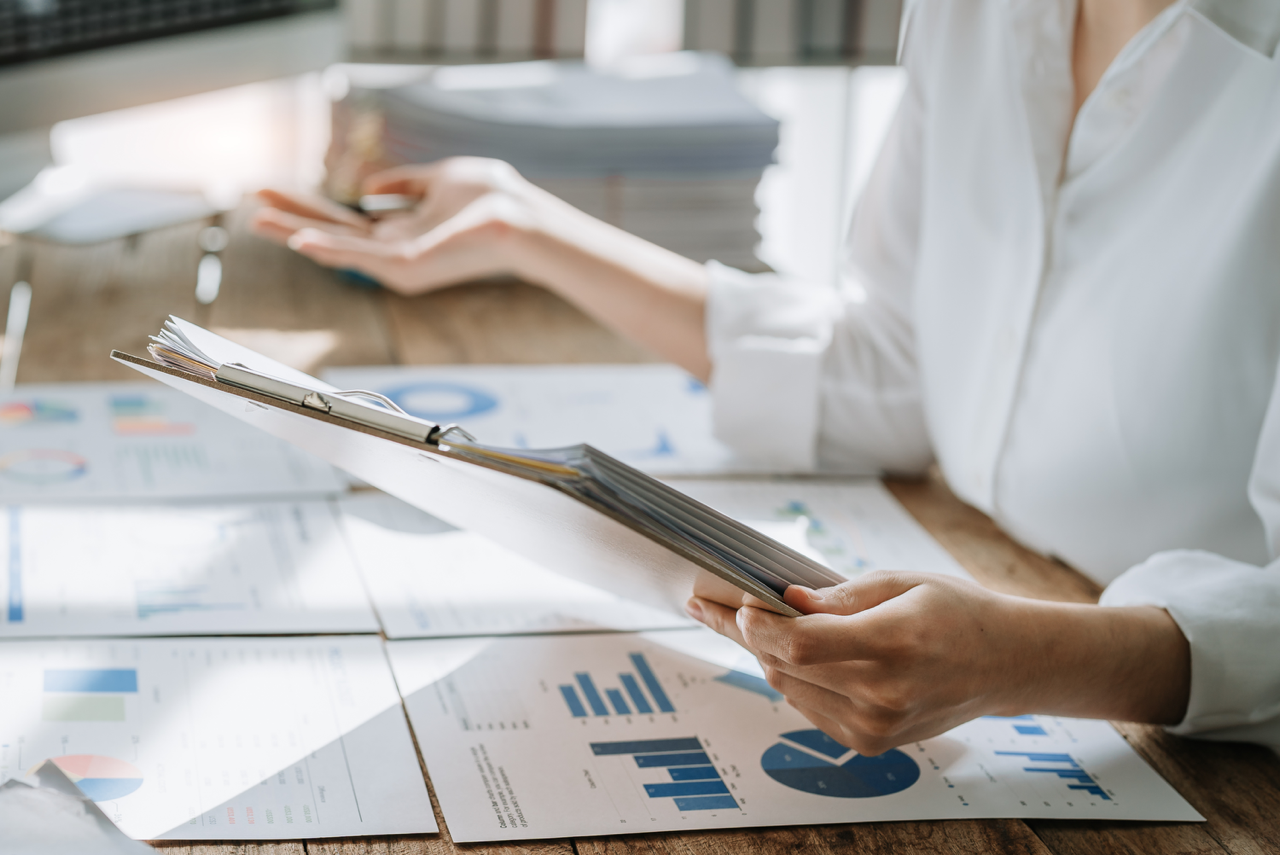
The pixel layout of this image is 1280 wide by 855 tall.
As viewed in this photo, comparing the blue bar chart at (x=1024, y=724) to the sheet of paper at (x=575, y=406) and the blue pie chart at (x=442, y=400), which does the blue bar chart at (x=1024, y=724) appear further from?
the blue pie chart at (x=442, y=400)

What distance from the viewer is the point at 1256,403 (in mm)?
696

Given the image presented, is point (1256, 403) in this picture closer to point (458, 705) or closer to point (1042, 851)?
point (1042, 851)

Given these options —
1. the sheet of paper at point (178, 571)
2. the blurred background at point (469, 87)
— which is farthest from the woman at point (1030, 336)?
the sheet of paper at point (178, 571)

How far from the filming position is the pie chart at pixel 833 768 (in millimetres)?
566

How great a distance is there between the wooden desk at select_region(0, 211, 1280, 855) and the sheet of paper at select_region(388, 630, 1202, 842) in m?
0.01

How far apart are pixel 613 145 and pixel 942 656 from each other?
99cm

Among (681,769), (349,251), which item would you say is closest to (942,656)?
(681,769)

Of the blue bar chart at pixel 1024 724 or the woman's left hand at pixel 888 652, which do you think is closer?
the woman's left hand at pixel 888 652

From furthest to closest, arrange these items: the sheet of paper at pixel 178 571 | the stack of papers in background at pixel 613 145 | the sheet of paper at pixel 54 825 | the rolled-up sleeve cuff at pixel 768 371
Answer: the stack of papers in background at pixel 613 145
the rolled-up sleeve cuff at pixel 768 371
the sheet of paper at pixel 178 571
the sheet of paper at pixel 54 825

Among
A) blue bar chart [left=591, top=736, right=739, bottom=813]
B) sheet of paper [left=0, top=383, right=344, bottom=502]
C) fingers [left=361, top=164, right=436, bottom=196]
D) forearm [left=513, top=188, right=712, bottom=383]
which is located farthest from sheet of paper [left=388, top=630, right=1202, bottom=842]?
fingers [left=361, top=164, right=436, bottom=196]

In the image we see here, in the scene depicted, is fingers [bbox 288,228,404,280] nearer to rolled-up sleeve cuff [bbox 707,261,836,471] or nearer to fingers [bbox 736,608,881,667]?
rolled-up sleeve cuff [bbox 707,261,836,471]

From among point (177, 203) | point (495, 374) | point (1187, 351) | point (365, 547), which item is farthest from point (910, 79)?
point (177, 203)

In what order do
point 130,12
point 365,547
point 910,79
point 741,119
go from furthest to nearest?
point 741,119, point 130,12, point 910,79, point 365,547

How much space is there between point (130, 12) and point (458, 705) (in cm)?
97
